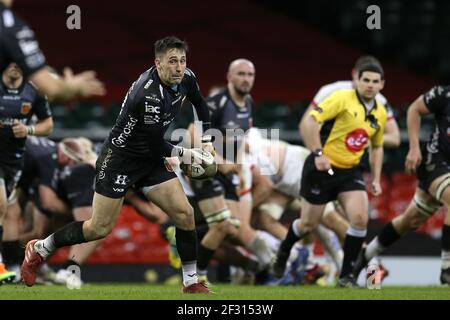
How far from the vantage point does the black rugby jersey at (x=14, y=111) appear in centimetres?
1073

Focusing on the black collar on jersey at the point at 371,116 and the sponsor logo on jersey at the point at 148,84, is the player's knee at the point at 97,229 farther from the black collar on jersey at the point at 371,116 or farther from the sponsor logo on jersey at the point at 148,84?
the black collar on jersey at the point at 371,116

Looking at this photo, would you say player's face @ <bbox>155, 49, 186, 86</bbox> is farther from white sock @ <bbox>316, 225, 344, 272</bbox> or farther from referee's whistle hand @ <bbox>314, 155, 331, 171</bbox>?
white sock @ <bbox>316, 225, 344, 272</bbox>

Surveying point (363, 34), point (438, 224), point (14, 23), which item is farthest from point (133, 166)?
point (363, 34)

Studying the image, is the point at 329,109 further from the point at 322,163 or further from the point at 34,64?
the point at 34,64

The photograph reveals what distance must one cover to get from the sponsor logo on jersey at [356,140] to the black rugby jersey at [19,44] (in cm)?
413

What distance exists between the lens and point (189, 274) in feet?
29.0

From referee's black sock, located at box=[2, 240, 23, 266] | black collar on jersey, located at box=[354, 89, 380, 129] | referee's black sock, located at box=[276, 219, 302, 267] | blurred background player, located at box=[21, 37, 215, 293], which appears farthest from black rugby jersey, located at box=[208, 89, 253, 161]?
blurred background player, located at box=[21, 37, 215, 293]

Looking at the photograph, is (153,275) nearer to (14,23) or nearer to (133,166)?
(133,166)

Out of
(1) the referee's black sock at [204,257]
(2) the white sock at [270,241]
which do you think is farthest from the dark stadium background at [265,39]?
(1) the referee's black sock at [204,257]

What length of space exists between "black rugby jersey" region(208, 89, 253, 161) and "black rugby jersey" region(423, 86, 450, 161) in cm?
214

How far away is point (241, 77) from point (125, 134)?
140 inches

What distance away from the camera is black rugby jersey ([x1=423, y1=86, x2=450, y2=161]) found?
10.7m

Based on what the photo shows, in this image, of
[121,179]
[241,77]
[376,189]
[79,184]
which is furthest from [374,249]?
[121,179]
